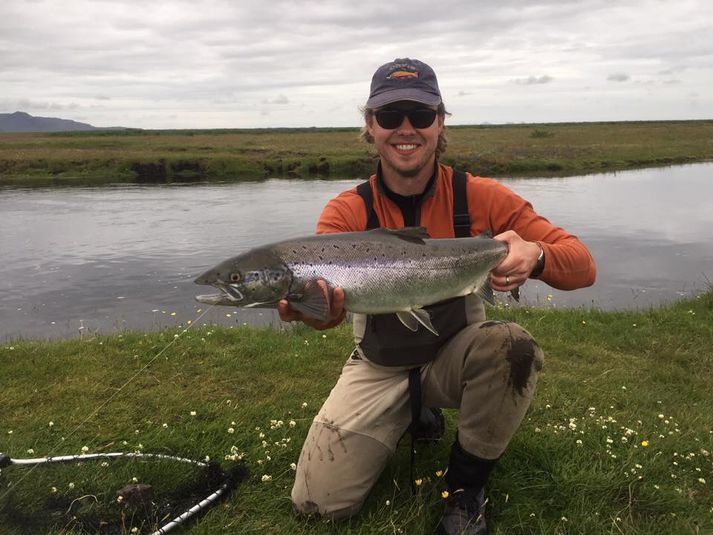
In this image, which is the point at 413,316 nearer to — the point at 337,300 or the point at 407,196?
the point at 337,300

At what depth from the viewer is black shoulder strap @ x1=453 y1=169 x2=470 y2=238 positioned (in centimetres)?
443

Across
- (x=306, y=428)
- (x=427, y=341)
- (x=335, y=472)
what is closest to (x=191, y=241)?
(x=306, y=428)

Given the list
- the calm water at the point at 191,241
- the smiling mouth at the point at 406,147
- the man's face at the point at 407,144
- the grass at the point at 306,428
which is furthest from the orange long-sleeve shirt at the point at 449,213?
the calm water at the point at 191,241

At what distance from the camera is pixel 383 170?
4523mm

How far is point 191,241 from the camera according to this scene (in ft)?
63.1

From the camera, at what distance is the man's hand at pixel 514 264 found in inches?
155

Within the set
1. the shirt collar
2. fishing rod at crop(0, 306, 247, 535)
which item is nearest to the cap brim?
the shirt collar

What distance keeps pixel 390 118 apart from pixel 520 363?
2035 mm

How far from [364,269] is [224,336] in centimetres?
423

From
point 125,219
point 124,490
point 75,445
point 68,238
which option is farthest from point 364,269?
point 125,219

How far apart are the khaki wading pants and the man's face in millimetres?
1271

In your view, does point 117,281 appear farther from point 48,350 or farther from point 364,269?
point 364,269

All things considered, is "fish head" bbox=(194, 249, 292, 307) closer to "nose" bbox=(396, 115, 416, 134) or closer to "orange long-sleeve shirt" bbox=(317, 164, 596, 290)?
"orange long-sleeve shirt" bbox=(317, 164, 596, 290)

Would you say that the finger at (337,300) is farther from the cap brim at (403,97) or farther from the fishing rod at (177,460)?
the cap brim at (403,97)
